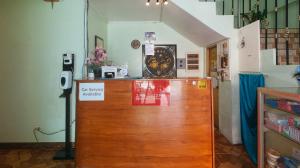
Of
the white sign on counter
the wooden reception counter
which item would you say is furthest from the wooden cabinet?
the white sign on counter

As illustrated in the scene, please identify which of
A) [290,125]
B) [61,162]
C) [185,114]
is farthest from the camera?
[61,162]

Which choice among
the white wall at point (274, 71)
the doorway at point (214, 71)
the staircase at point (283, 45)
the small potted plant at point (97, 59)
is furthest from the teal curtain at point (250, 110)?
the small potted plant at point (97, 59)

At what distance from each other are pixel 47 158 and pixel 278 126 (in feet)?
9.74

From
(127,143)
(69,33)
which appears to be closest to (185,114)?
(127,143)

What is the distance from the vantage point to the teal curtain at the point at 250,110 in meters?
3.09

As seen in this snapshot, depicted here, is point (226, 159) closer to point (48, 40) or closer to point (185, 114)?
point (185, 114)

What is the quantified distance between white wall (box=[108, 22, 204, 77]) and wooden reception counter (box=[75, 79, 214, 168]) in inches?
113

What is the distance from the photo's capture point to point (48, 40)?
3.67m

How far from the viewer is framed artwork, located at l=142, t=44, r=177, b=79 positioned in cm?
551

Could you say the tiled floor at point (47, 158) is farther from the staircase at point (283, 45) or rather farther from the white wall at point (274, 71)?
the staircase at point (283, 45)

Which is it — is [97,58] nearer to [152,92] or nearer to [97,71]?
[97,71]

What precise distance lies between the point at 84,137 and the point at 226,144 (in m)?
2.41

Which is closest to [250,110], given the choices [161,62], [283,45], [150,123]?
[283,45]

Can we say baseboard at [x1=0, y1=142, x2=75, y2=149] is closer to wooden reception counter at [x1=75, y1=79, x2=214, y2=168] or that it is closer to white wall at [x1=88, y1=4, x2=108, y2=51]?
wooden reception counter at [x1=75, y1=79, x2=214, y2=168]
